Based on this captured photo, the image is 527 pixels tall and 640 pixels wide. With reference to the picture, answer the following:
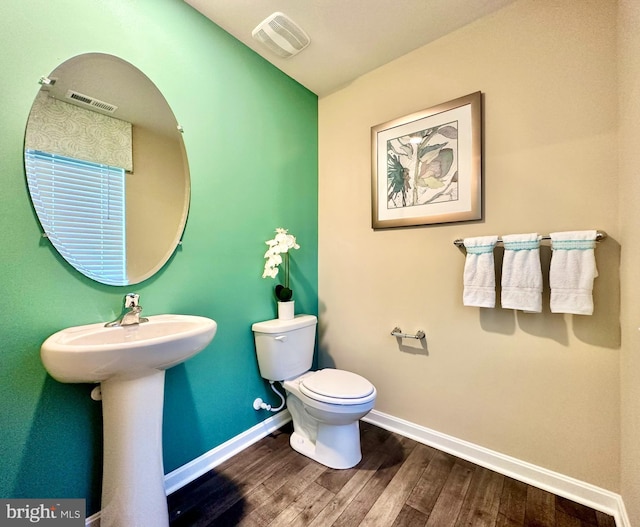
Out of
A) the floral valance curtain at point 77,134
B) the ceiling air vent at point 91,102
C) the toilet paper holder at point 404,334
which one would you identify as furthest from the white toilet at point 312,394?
the ceiling air vent at point 91,102

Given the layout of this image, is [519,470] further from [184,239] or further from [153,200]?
[153,200]

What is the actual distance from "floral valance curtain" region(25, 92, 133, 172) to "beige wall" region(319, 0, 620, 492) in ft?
4.56

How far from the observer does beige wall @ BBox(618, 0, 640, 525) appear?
99 cm

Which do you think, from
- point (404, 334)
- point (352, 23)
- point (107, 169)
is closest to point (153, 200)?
point (107, 169)

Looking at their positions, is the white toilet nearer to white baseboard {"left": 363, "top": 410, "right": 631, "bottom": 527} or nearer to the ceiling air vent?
white baseboard {"left": 363, "top": 410, "right": 631, "bottom": 527}

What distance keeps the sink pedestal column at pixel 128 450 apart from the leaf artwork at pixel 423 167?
1.62 metres

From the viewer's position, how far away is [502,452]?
1454mm

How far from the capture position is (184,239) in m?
1.39

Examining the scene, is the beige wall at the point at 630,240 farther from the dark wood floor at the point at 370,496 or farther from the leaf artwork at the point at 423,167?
the leaf artwork at the point at 423,167

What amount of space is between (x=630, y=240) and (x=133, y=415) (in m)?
1.99

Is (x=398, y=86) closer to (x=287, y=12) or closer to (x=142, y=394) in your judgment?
(x=287, y=12)

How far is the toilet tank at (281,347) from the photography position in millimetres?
1645

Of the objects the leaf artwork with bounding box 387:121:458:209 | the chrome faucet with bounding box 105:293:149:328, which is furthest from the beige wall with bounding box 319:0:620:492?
the chrome faucet with bounding box 105:293:149:328

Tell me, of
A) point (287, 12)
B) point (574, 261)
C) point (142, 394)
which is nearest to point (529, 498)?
point (574, 261)
